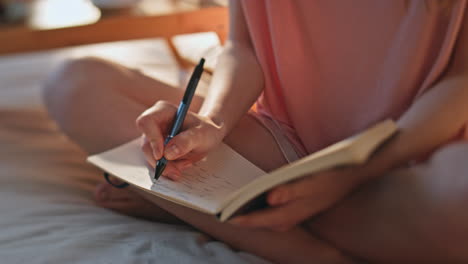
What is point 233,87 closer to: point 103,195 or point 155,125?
point 155,125

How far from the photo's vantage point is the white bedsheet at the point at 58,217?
2.14 ft

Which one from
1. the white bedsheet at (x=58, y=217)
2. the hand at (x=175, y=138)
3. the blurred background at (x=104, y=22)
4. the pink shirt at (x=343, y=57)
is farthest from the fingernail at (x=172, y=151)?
the blurred background at (x=104, y=22)

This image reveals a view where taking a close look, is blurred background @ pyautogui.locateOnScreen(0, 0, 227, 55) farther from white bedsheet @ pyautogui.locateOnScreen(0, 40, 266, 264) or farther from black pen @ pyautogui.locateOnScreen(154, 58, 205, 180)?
black pen @ pyautogui.locateOnScreen(154, 58, 205, 180)

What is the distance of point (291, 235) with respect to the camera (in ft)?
2.01

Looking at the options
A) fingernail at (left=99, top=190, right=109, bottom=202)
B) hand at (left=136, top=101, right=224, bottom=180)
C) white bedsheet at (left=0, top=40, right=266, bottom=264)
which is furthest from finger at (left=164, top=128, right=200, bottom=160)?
fingernail at (left=99, top=190, right=109, bottom=202)

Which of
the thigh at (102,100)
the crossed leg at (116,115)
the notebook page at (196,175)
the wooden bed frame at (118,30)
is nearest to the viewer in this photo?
the notebook page at (196,175)

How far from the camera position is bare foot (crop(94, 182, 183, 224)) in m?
0.81

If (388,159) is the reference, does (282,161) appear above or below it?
below

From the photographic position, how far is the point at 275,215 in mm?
521

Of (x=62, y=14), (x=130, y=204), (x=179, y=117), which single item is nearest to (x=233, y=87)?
(x=179, y=117)

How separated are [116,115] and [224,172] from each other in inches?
10.3

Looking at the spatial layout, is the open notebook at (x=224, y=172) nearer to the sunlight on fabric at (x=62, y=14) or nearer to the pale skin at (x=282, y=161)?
the pale skin at (x=282, y=161)

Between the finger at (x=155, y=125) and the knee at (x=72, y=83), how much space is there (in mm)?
225

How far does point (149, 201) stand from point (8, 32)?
0.66m
